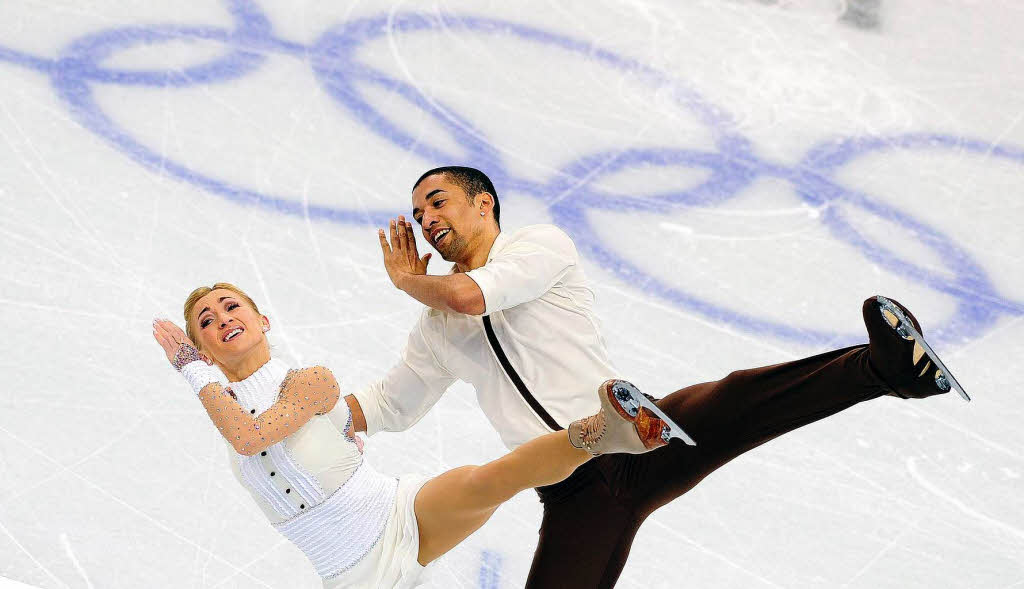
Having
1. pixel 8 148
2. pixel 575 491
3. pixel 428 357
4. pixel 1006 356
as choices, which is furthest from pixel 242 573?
pixel 1006 356

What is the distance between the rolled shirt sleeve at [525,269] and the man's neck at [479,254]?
0.09 metres

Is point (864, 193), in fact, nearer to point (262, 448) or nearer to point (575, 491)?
point (575, 491)

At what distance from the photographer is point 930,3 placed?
6113 millimetres

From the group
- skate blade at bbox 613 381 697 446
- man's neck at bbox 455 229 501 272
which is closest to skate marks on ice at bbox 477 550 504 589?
man's neck at bbox 455 229 501 272

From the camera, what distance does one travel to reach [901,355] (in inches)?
114

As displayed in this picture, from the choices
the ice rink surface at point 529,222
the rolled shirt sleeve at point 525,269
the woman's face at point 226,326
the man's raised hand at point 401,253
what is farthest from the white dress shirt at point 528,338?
the ice rink surface at point 529,222

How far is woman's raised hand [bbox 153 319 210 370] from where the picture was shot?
3.06 metres

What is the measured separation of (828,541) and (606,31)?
3.01m

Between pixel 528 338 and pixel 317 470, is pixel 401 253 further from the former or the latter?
pixel 317 470

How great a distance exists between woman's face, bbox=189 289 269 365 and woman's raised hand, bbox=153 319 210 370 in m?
0.09

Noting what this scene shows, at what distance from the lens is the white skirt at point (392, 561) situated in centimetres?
320

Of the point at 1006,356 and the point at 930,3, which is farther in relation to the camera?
the point at 930,3

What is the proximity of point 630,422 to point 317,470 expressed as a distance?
0.94 meters

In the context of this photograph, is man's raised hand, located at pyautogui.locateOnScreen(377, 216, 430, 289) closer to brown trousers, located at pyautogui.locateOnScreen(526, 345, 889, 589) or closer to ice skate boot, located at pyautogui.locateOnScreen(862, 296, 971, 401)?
brown trousers, located at pyautogui.locateOnScreen(526, 345, 889, 589)
